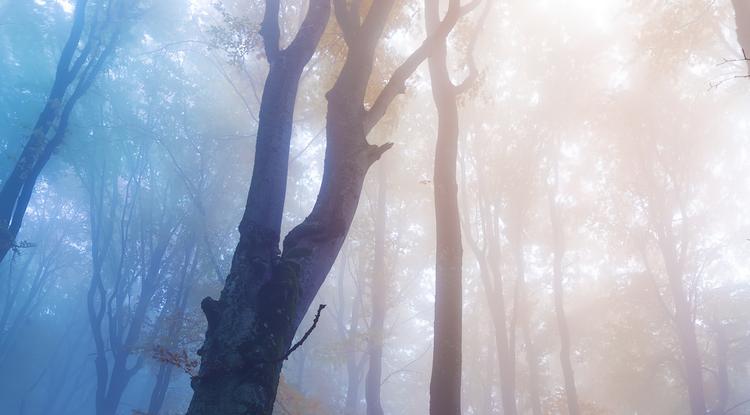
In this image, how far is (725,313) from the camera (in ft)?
108

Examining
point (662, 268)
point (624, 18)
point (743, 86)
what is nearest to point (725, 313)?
point (662, 268)

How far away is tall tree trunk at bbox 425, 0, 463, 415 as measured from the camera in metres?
5.64

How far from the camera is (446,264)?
6402 millimetres

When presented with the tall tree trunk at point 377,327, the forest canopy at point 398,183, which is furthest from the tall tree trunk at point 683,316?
the tall tree trunk at point 377,327

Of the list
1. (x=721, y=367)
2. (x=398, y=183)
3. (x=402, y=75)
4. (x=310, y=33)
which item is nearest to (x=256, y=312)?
(x=402, y=75)

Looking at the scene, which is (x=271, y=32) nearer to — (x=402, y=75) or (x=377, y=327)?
(x=402, y=75)

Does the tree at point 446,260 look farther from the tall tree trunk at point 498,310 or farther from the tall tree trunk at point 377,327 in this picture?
the tall tree trunk at point 498,310

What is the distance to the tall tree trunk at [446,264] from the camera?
18.5 ft

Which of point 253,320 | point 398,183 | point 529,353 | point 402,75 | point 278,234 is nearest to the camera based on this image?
point 253,320

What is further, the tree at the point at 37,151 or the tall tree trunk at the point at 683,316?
the tall tree trunk at the point at 683,316

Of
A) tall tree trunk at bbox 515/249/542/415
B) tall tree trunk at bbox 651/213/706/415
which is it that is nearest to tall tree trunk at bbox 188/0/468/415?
tall tree trunk at bbox 515/249/542/415

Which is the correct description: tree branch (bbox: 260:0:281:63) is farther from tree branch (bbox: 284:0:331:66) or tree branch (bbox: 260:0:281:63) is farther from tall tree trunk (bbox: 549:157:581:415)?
tall tree trunk (bbox: 549:157:581:415)

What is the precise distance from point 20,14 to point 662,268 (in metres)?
44.1

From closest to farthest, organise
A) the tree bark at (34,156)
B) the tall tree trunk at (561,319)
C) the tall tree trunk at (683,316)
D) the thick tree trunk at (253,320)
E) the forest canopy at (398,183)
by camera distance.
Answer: the thick tree trunk at (253,320) → the forest canopy at (398,183) → the tree bark at (34,156) → the tall tree trunk at (561,319) → the tall tree trunk at (683,316)
